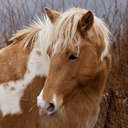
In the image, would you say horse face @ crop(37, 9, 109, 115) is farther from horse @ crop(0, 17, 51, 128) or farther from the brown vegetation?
the brown vegetation

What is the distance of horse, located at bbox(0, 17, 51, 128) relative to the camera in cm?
221

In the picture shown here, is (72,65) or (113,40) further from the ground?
(72,65)

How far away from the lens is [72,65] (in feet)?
6.20

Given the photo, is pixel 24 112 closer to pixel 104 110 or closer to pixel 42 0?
pixel 104 110

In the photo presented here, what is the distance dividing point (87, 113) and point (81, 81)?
0.48 meters

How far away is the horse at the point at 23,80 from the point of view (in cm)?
221

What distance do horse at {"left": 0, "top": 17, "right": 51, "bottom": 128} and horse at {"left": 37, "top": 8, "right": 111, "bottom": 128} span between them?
175 millimetres

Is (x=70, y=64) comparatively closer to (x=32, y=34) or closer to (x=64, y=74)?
(x=64, y=74)

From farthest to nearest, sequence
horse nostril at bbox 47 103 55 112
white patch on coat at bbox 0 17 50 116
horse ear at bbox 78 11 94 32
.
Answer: white patch on coat at bbox 0 17 50 116
horse ear at bbox 78 11 94 32
horse nostril at bbox 47 103 55 112

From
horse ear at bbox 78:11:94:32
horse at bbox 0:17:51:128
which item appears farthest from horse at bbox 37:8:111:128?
horse at bbox 0:17:51:128

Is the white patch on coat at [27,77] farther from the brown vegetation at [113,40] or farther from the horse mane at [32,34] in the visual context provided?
the brown vegetation at [113,40]

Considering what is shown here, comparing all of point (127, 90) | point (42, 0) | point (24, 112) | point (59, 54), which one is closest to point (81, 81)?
point (59, 54)

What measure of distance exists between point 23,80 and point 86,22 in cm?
85

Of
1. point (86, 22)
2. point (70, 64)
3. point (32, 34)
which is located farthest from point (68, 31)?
point (32, 34)
